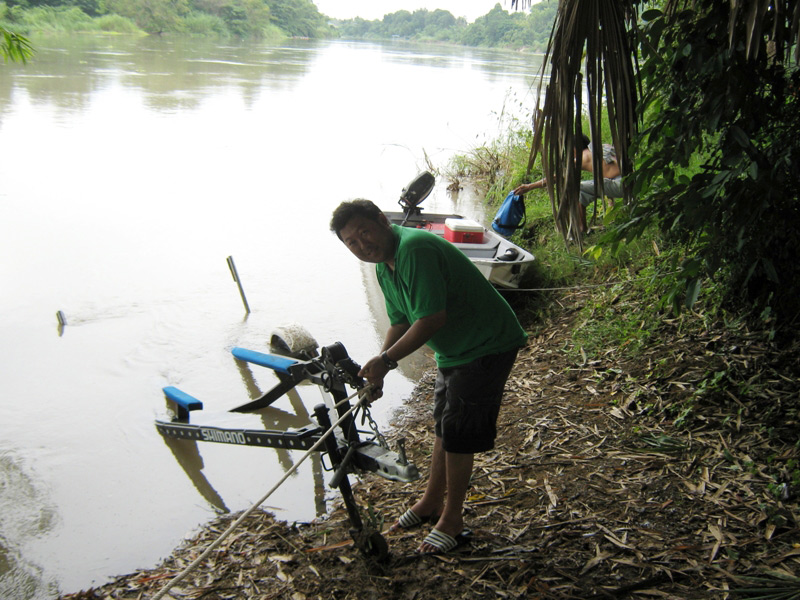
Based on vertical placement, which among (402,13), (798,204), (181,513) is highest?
(402,13)

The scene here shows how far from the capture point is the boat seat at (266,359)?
5520 mm

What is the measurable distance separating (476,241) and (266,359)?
8.73ft

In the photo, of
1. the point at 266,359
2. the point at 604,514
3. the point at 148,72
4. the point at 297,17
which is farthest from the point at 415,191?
the point at 297,17

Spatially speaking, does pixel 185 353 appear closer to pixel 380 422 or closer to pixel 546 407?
pixel 380 422

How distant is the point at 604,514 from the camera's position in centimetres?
325

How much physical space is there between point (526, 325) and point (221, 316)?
3414 mm

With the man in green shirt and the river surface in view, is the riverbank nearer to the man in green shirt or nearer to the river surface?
the man in green shirt

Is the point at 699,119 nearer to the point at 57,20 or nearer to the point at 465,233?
the point at 465,233

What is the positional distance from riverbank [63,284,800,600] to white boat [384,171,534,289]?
6.55 feet

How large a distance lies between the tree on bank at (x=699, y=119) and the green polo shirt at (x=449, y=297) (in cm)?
74

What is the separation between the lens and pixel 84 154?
15172 millimetres

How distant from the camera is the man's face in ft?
9.39

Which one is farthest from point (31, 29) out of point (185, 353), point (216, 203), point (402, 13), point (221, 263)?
point (402, 13)

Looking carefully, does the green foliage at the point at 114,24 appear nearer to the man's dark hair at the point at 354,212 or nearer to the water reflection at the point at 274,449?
the water reflection at the point at 274,449
